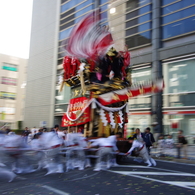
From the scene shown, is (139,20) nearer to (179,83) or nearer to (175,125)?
(179,83)

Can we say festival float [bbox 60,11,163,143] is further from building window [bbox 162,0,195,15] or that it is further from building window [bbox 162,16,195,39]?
building window [bbox 162,0,195,15]

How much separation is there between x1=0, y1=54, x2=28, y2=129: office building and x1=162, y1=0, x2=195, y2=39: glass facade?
3373 cm

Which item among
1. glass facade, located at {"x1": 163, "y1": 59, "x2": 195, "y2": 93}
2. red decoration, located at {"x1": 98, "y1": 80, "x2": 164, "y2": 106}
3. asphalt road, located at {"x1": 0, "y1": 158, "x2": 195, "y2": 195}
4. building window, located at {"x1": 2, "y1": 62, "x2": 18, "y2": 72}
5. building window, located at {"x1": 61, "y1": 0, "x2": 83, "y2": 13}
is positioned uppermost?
building window, located at {"x1": 61, "y1": 0, "x2": 83, "y2": 13}

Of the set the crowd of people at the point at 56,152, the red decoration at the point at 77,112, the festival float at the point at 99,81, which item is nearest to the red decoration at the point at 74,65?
the festival float at the point at 99,81

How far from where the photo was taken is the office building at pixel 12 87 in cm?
4397

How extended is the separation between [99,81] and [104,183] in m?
4.45

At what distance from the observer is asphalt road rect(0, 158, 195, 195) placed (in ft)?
18.4

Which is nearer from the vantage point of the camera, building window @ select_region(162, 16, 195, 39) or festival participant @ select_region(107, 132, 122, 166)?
festival participant @ select_region(107, 132, 122, 166)

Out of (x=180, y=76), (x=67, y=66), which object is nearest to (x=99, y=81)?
(x=67, y=66)

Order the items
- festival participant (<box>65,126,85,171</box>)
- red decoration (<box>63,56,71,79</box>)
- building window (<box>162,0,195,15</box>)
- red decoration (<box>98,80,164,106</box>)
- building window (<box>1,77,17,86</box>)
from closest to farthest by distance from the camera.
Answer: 1. festival participant (<box>65,126,85,171</box>)
2. red decoration (<box>98,80,164,106</box>)
3. red decoration (<box>63,56,71,79</box>)
4. building window (<box>162,0,195,15</box>)
5. building window (<box>1,77,17,86</box>)

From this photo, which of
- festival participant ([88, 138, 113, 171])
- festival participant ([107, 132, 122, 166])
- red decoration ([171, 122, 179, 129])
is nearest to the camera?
festival participant ([88, 138, 113, 171])

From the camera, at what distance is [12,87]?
149 ft

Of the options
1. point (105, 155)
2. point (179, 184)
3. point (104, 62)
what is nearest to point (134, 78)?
point (104, 62)

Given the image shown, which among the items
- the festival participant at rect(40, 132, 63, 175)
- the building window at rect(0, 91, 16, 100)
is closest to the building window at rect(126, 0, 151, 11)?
the festival participant at rect(40, 132, 63, 175)
